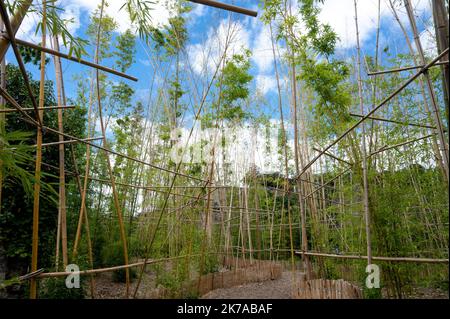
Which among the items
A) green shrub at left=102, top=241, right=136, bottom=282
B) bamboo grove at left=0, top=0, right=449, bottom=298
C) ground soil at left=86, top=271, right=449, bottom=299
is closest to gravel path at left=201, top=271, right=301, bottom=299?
ground soil at left=86, top=271, right=449, bottom=299

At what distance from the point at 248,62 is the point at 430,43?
261 cm

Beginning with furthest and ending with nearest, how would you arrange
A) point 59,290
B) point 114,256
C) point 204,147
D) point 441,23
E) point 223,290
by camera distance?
point 204,147 → point 114,256 → point 223,290 → point 59,290 → point 441,23

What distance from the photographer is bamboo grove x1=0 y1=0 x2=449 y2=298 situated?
7.26ft

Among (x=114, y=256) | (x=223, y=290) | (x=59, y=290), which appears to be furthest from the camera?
(x=114, y=256)

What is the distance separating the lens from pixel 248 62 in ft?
16.6

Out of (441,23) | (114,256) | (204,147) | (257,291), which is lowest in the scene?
(257,291)

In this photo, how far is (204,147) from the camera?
5922 mm

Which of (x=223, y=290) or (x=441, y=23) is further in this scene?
(x=223, y=290)

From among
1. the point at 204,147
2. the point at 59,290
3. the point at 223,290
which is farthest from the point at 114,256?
the point at 204,147

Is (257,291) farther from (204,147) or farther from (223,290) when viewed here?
(204,147)

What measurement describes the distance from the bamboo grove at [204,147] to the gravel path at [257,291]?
33 cm

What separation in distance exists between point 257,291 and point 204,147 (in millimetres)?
2854

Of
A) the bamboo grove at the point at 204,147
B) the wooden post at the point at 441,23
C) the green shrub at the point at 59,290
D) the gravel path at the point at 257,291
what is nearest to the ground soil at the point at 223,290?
the gravel path at the point at 257,291

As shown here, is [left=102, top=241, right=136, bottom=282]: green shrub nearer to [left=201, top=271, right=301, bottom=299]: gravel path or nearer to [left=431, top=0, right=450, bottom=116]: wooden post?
[left=201, top=271, right=301, bottom=299]: gravel path
